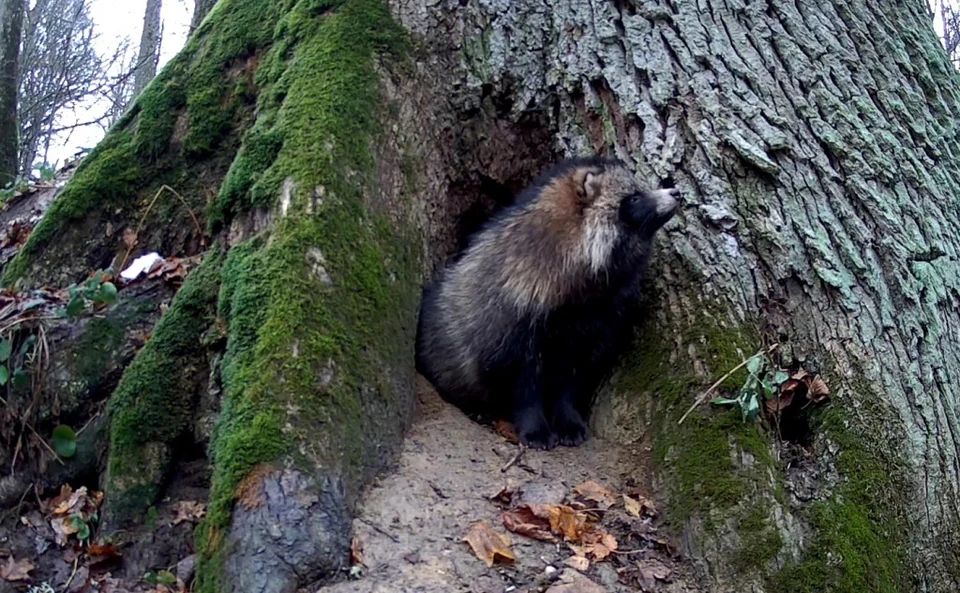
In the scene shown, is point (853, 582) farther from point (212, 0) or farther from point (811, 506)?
point (212, 0)

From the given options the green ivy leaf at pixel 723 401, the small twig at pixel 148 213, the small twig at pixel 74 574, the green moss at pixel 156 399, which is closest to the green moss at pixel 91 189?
the small twig at pixel 148 213

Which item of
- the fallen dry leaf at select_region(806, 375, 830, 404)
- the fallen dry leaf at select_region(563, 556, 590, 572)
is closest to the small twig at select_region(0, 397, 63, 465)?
the fallen dry leaf at select_region(563, 556, 590, 572)

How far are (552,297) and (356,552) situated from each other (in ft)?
6.02

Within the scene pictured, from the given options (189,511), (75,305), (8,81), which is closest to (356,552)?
(189,511)

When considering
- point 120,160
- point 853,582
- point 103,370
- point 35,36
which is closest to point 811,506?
point 853,582

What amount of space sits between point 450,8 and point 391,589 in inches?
130

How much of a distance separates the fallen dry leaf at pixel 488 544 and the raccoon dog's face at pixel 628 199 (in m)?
1.69

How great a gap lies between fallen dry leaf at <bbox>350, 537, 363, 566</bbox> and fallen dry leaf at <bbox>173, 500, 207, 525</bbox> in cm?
72

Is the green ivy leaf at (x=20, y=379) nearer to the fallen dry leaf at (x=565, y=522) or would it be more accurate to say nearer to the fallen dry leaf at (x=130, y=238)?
the fallen dry leaf at (x=130, y=238)

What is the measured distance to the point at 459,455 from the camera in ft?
14.5

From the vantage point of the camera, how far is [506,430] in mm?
5164

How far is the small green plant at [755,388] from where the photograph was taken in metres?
4.04

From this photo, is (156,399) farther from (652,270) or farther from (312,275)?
(652,270)

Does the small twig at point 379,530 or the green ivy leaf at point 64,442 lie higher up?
the green ivy leaf at point 64,442
